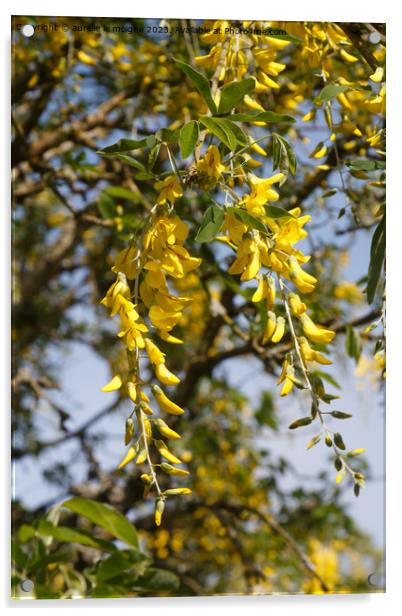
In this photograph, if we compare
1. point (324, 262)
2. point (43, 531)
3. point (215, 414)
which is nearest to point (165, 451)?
A: point (43, 531)

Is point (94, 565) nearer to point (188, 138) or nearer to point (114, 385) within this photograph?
point (114, 385)

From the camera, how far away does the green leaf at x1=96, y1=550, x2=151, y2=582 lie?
1.28 meters

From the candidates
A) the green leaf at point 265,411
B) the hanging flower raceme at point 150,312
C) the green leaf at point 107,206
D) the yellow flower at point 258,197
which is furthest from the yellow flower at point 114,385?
the green leaf at point 265,411

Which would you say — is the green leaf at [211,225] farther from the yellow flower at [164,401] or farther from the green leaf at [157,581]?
the green leaf at [157,581]

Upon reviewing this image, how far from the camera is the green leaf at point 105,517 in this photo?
4.20 ft

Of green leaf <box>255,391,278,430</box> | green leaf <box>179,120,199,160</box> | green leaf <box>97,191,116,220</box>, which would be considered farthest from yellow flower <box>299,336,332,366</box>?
green leaf <box>255,391,278,430</box>

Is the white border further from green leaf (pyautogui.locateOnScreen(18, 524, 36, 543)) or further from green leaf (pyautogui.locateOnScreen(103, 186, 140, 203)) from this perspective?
green leaf (pyautogui.locateOnScreen(103, 186, 140, 203))

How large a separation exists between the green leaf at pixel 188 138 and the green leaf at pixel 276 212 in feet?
0.34

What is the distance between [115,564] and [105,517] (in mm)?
71

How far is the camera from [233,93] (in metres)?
0.92

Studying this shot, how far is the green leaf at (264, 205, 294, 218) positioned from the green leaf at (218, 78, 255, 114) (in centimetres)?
13

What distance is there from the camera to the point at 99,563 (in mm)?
1290

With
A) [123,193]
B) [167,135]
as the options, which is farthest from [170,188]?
[123,193]
